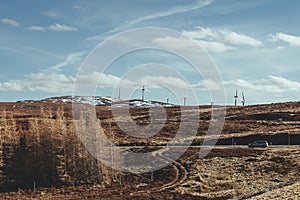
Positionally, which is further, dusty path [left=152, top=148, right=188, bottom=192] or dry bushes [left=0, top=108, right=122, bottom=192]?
dry bushes [left=0, top=108, right=122, bottom=192]

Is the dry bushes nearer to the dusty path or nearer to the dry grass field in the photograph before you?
the dry grass field

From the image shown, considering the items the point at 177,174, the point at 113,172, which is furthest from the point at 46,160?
the point at 177,174

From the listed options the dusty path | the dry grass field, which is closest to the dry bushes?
the dry grass field

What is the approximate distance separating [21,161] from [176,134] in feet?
132

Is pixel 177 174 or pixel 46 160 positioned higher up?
pixel 46 160

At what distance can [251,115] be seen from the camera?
113m

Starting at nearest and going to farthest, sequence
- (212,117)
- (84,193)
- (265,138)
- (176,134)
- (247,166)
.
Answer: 1. (84,193)
2. (247,166)
3. (265,138)
4. (176,134)
5. (212,117)

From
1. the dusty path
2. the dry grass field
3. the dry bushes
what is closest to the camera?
the dry grass field

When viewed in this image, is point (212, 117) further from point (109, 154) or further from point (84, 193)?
point (84, 193)

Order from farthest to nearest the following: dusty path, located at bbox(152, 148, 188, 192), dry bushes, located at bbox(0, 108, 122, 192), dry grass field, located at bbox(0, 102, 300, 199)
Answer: dry bushes, located at bbox(0, 108, 122, 192) < dusty path, located at bbox(152, 148, 188, 192) < dry grass field, located at bbox(0, 102, 300, 199)

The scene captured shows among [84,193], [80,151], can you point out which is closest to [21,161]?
[80,151]

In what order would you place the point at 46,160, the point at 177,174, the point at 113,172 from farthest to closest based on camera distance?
the point at 113,172
the point at 46,160
the point at 177,174

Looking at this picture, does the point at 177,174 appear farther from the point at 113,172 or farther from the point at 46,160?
the point at 46,160

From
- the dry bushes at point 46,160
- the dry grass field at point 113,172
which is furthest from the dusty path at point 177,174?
the dry bushes at point 46,160
